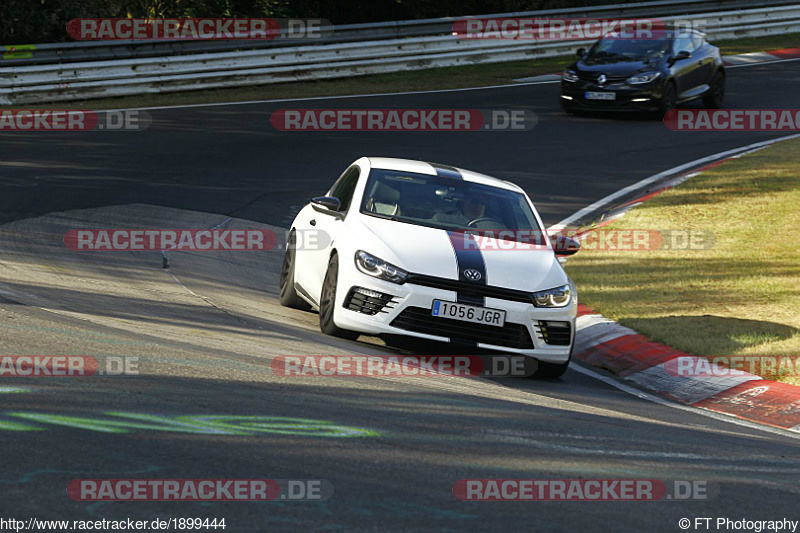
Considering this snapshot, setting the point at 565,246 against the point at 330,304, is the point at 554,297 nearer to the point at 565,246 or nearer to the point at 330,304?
the point at 565,246

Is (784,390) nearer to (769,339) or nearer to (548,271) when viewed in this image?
(769,339)

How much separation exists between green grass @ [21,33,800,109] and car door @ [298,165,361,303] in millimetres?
11441

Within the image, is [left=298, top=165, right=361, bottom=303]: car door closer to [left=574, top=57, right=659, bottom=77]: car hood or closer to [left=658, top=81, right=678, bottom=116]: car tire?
[left=574, top=57, right=659, bottom=77]: car hood

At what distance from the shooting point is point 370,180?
31.2 feet

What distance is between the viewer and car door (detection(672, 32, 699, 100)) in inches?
811

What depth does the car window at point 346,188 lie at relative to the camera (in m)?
9.45

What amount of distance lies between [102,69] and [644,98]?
34.0ft

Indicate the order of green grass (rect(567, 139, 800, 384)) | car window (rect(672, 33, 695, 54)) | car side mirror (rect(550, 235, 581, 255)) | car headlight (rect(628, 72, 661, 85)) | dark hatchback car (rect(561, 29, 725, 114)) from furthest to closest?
1. car window (rect(672, 33, 695, 54))
2. dark hatchback car (rect(561, 29, 725, 114))
3. car headlight (rect(628, 72, 661, 85))
4. green grass (rect(567, 139, 800, 384))
5. car side mirror (rect(550, 235, 581, 255))

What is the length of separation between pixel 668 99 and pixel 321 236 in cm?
1284

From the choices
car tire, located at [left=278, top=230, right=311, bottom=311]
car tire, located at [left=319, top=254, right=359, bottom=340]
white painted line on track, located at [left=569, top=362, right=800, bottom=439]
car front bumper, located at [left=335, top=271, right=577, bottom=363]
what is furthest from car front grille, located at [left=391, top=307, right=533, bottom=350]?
car tire, located at [left=278, top=230, right=311, bottom=311]

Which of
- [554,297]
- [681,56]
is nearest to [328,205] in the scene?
[554,297]

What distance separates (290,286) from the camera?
389 inches

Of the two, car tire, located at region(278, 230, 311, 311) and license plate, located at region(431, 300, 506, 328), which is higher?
license plate, located at region(431, 300, 506, 328)

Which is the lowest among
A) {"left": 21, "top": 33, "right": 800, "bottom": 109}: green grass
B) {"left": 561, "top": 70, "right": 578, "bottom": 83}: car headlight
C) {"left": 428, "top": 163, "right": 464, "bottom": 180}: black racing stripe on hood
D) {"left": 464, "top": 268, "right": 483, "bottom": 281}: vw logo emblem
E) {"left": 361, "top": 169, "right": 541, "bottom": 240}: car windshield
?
{"left": 21, "top": 33, "right": 800, "bottom": 109}: green grass
